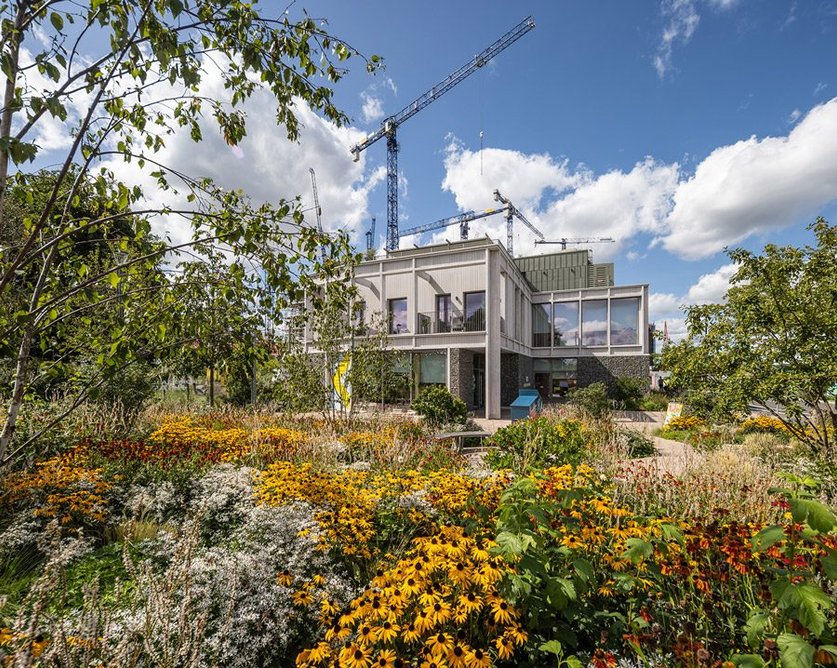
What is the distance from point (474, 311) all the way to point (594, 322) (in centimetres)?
1125

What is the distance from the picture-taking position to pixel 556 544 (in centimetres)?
285

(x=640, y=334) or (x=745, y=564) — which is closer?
(x=745, y=564)

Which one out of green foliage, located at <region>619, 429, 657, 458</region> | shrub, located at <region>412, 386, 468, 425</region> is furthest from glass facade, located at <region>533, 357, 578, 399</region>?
green foliage, located at <region>619, 429, 657, 458</region>

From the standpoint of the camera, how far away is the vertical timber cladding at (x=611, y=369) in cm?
2311

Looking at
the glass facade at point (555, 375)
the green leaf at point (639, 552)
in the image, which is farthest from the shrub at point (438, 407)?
the glass facade at point (555, 375)

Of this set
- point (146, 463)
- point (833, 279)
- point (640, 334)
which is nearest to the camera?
point (146, 463)

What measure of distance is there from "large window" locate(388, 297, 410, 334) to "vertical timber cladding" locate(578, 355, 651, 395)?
491 inches

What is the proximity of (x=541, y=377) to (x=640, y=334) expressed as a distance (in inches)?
252

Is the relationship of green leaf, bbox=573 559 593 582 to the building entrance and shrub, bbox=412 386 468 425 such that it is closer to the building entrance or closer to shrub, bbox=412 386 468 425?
shrub, bbox=412 386 468 425

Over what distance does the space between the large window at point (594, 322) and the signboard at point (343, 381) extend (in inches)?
715

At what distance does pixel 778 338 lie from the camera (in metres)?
7.04

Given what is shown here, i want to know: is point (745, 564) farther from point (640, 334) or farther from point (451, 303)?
point (640, 334)

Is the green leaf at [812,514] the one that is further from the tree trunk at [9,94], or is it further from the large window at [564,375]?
the large window at [564,375]

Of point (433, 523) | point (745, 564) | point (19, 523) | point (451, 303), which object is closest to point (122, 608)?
point (19, 523)
